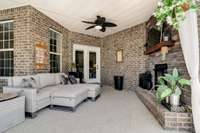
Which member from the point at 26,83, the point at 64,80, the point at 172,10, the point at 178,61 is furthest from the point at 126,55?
the point at 172,10

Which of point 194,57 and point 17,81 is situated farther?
point 17,81

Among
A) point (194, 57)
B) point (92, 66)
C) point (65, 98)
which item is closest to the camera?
point (194, 57)

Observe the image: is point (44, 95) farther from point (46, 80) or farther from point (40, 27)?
point (40, 27)

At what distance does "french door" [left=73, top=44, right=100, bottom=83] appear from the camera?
744 cm

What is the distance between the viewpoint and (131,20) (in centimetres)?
573

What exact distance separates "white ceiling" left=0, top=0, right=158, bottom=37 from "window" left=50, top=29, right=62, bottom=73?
602 millimetres

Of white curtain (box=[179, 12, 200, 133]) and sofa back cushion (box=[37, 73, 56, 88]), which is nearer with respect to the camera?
white curtain (box=[179, 12, 200, 133])

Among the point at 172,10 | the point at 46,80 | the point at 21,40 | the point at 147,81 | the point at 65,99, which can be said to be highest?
the point at 21,40

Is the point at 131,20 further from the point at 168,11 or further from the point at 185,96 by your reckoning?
the point at 168,11

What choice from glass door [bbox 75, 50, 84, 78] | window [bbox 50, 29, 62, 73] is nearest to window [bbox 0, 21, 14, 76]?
window [bbox 50, 29, 62, 73]

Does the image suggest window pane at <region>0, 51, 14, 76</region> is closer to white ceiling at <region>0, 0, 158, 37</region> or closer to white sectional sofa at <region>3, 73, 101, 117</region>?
white sectional sofa at <region>3, 73, 101, 117</region>

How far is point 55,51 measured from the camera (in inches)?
232

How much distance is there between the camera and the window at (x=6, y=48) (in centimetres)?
465

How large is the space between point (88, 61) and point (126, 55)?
2.07 metres
